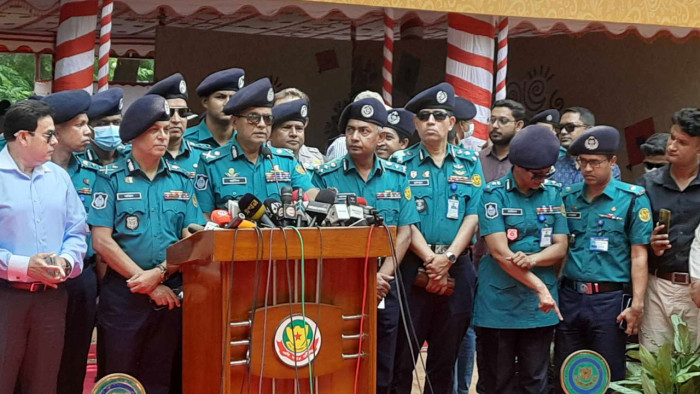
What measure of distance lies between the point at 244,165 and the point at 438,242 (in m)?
1.25

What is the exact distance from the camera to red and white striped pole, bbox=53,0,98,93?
8.66 metres

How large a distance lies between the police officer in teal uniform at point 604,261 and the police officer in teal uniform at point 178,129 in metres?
2.13

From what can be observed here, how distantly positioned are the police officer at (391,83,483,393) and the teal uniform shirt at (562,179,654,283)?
606 millimetres

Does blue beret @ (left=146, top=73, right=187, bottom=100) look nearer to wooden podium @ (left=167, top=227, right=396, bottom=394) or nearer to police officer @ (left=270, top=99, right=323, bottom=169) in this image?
police officer @ (left=270, top=99, right=323, bottom=169)

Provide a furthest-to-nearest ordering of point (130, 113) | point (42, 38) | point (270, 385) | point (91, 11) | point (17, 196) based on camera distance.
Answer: point (42, 38) < point (91, 11) < point (130, 113) < point (17, 196) < point (270, 385)

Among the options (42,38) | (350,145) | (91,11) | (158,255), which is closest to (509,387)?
(350,145)

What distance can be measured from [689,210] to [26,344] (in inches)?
143

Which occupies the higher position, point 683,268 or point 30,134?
point 30,134

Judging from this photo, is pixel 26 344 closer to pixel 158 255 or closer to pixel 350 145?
pixel 158 255

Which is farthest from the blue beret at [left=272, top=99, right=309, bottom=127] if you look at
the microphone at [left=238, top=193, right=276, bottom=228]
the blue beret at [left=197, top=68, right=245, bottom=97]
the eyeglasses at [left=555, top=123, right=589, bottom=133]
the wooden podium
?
the eyeglasses at [left=555, top=123, right=589, bottom=133]

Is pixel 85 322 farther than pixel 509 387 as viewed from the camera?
No

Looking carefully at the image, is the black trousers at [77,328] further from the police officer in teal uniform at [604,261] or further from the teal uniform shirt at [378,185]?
the police officer in teal uniform at [604,261]

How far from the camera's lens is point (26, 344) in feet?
16.8

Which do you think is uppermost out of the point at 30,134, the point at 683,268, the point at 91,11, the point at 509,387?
the point at 91,11
